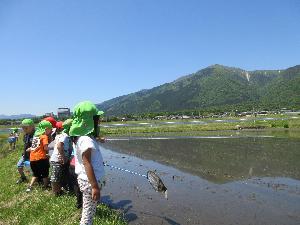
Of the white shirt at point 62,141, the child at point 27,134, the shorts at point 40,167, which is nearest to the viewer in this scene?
the white shirt at point 62,141

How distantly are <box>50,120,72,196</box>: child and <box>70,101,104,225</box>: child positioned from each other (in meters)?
3.97

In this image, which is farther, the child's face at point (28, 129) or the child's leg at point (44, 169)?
the child's face at point (28, 129)

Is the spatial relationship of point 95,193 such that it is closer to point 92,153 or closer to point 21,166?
point 92,153

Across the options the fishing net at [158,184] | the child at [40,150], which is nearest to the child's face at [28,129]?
the child at [40,150]

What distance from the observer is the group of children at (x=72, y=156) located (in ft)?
17.4

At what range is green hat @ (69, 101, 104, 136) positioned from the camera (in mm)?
5406

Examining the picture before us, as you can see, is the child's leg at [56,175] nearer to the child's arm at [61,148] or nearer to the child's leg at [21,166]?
the child's arm at [61,148]

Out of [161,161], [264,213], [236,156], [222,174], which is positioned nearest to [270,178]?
[222,174]

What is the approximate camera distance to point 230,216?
8609 millimetres

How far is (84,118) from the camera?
5.47 m

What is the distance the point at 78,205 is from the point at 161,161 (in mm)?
11425

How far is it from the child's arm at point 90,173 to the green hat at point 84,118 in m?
0.41

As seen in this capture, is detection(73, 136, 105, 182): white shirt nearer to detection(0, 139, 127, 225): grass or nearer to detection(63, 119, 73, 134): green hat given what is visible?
detection(0, 139, 127, 225): grass

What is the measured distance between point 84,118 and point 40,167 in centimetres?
576
